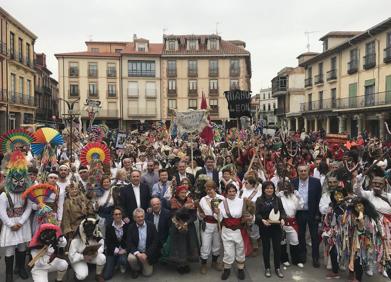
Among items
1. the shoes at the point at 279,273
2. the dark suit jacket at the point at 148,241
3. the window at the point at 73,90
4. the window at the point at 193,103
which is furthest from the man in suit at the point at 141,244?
the window at the point at 73,90

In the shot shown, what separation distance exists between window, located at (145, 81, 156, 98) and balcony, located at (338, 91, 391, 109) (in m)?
22.9

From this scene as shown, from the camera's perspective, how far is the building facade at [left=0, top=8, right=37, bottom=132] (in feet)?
89.7

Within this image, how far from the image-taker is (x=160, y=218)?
20.1 feet

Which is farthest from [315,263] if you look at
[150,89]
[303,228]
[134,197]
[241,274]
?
[150,89]

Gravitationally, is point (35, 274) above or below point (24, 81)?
below

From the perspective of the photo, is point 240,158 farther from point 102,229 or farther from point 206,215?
point 102,229

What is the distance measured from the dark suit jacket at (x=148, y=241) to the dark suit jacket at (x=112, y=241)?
0.15 meters

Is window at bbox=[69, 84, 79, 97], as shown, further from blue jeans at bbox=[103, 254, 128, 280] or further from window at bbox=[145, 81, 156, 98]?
blue jeans at bbox=[103, 254, 128, 280]

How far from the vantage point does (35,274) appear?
16.6 ft

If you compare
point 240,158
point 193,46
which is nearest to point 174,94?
point 193,46

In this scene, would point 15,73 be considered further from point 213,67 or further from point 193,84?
point 213,67

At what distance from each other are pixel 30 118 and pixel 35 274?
30.8 meters

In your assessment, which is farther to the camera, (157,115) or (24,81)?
(157,115)

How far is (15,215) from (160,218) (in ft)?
7.33
